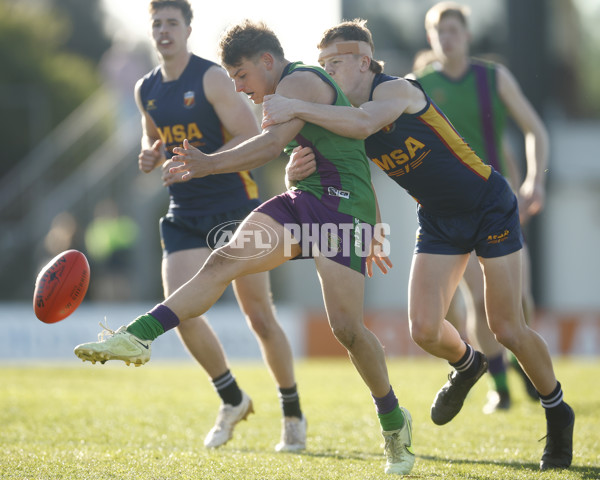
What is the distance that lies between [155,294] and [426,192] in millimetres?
13457

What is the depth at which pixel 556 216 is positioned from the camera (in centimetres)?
2122

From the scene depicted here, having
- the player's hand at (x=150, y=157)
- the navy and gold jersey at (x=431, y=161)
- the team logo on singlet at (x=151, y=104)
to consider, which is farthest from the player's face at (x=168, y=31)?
the navy and gold jersey at (x=431, y=161)

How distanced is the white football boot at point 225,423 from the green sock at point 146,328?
5.12ft

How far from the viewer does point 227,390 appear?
6059 millimetres

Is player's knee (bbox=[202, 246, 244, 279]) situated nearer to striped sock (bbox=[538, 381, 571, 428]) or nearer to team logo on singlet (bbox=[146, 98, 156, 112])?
team logo on singlet (bbox=[146, 98, 156, 112])

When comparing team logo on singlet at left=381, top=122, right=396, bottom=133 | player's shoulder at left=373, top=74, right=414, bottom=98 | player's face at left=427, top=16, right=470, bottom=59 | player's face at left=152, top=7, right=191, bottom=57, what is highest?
player's face at left=427, top=16, right=470, bottom=59

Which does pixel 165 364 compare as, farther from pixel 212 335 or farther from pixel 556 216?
pixel 556 216

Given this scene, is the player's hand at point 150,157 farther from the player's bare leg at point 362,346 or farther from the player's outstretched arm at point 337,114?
the player's bare leg at point 362,346

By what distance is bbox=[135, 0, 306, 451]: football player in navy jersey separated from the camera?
5.89 m

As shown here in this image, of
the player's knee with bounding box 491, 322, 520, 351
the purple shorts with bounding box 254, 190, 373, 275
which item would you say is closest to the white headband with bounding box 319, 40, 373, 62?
the purple shorts with bounding box 254, 190, 373, 275

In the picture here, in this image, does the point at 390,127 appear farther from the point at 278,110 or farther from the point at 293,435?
the point at 293,435

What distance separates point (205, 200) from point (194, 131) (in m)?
0.44

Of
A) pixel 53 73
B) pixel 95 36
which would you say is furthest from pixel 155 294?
pixel 95 36

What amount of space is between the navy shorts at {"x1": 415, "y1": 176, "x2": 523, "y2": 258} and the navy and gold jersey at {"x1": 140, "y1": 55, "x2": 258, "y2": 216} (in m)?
1.33
